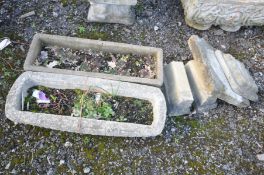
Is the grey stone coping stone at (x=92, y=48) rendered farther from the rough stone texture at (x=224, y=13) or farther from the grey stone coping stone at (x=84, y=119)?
the rough stone texture at (x=224, y=13)

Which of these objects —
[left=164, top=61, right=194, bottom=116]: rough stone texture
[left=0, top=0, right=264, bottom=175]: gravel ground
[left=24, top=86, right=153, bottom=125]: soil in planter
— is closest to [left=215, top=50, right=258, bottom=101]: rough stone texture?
[left=0, top=0, right=264, bottom=175]: gravel ground

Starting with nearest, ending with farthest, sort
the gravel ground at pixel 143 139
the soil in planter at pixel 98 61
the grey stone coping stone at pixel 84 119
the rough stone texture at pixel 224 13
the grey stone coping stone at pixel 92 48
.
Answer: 1. the grey stone coping stone at pixel 84 119
2. the gravel ground at pixel 143 139
3. the grey stone coping stone at pixel 92 48
4. the soil in planter at pixel 98 61
5. the rough stone texture at pixel 224 13

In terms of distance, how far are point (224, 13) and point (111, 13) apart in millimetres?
1450

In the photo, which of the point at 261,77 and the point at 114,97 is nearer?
the point at 114,97

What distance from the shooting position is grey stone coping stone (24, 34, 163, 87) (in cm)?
345

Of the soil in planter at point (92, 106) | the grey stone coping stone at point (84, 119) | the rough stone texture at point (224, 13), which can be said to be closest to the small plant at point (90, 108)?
the soil in planter at point (92, 106)

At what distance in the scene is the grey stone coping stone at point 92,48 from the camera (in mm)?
3453

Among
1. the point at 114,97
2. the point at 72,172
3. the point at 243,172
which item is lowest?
the point at 243,172

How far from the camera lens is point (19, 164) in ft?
10.7

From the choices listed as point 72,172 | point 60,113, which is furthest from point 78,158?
point 60,113

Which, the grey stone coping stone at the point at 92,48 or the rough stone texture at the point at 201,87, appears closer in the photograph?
the grey stone coping stone at the point at 92,48

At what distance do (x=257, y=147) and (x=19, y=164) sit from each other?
8.42 feet

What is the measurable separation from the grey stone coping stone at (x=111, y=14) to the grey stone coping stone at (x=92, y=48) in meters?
0.66

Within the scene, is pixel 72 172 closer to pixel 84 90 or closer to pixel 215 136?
pixel 84 90
